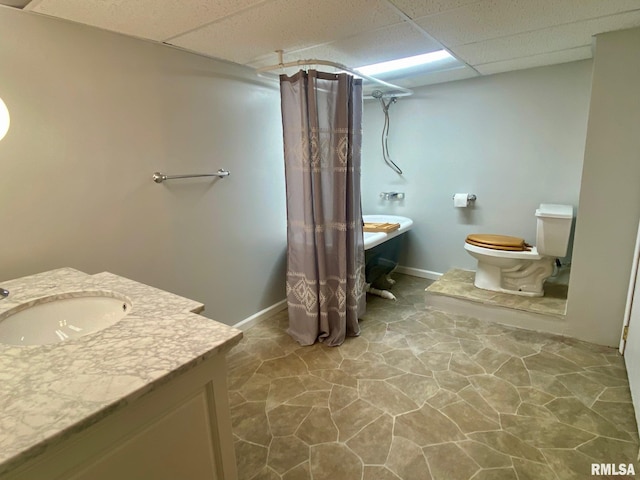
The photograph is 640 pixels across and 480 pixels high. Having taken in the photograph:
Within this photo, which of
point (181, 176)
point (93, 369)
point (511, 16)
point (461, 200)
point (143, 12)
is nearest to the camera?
point (93, 369)

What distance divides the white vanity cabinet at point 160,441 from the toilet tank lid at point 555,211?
2.62 m

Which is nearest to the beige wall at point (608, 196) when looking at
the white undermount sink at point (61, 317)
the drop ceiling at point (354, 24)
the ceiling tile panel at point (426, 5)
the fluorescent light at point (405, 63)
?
the drop ceiling at point (354, 24)

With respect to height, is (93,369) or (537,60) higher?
(537,60)

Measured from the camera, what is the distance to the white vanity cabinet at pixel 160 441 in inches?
26.7

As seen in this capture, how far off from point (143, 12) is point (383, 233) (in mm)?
2314

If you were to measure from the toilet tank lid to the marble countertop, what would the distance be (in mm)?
2555

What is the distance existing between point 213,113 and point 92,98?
0.76 m

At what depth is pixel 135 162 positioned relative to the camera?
198 centimetres

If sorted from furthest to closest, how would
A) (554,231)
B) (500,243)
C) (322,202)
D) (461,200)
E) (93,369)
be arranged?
1. (461,200)
2. (500,243)
3. (554,231)
4. (322,202)
5. (93,369)

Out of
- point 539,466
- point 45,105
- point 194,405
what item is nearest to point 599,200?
point 539,466

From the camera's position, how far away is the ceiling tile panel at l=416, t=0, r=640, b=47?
64.8 inches

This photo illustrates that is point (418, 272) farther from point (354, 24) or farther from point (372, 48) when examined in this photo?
point (354, 24)

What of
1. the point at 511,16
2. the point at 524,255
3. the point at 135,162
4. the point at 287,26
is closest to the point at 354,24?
the point at 287,26

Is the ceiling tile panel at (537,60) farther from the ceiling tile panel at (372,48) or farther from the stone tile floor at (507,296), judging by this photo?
the stone tile floor at (507,296)
